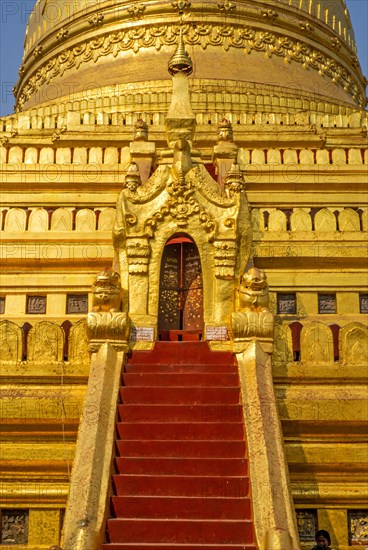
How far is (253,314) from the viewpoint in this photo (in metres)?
11.4

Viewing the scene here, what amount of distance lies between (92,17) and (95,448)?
17343 mm

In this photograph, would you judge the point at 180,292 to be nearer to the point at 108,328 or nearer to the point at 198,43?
the point at 108,328

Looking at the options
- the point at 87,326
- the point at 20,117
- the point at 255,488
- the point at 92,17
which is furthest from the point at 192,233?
the point at 92,17

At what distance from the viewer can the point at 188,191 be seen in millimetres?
13133

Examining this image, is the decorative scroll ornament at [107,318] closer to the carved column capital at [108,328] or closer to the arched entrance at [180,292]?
the carved column capital at [108,328]

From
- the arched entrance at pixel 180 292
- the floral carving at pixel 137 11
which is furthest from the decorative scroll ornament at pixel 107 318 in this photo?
the floral carving at pixel 137 11

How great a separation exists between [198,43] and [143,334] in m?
13.1

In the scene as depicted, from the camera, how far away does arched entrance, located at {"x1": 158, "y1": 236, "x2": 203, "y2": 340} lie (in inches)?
511

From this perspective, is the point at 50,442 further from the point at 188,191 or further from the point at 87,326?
the point at 188,191

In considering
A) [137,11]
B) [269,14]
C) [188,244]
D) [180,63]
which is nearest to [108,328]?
[188,244]

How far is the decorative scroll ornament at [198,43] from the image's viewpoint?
77.7 ft

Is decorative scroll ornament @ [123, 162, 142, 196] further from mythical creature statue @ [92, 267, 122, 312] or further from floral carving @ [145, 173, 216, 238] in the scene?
mythical creature statue @ [92, 267, 122, 312]

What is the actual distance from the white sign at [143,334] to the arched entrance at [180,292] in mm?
710

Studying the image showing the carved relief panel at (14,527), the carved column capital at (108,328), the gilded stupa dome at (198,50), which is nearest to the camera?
the carved relief panel at (14,527)
